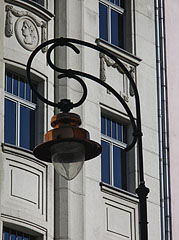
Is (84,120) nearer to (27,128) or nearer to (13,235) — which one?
(27,128)

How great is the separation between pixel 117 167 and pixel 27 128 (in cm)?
301

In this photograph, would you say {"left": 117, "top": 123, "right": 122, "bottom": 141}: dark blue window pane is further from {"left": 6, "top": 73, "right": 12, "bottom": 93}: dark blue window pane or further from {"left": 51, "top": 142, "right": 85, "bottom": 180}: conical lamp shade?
{"left": 51, "top": 142, "right": 85, "bottom": 180}: conical lamp shade

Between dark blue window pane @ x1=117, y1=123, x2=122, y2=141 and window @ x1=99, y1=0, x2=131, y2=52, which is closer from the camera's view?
dark blue window pane @ x1=117, y1=123, x2=122, y2=141

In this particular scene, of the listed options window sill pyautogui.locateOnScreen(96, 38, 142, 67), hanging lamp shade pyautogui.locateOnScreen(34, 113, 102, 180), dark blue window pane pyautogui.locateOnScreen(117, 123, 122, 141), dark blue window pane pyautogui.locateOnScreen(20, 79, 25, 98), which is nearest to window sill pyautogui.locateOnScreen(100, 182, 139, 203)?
dark blue window pane pyautogui.locateOnScreen(117, 123, 122, 141)

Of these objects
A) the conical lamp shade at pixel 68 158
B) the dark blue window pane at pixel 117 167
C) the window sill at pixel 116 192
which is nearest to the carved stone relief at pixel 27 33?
the dark blue window pane at pixel 117 167

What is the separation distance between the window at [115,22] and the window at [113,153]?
2170 mm

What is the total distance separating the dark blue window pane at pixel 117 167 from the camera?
23859mm

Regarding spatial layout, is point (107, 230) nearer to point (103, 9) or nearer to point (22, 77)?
point (22, 77)

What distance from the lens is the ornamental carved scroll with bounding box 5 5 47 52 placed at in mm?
21989

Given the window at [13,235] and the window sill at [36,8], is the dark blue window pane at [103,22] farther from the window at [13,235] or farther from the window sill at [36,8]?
the window at [13,235]

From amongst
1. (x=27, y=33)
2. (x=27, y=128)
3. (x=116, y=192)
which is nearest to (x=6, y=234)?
(x=27, y=128)

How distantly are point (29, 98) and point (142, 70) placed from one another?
437cm

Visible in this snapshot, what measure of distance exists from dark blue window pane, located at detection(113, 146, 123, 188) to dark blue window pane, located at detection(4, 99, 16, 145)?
3.23 meters

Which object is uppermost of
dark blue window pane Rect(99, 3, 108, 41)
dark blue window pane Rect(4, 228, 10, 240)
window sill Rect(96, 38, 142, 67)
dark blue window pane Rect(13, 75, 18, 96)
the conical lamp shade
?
dark blue window pane Rect(99, 3, 108, 41)
